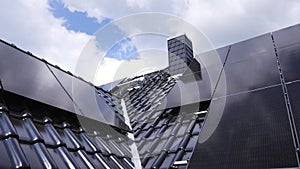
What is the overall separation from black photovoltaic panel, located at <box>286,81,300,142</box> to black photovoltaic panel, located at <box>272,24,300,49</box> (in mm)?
1866

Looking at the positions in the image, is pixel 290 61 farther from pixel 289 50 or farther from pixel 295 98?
pixel 295 98

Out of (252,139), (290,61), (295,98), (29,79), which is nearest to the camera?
(252,139)

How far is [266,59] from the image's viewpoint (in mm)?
4441

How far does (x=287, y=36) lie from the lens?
17.6 ft

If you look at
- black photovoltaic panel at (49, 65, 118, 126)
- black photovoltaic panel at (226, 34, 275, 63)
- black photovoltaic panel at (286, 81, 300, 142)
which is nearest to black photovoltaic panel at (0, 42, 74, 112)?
black photovoltaic panel at (49, 65, 118, 126)

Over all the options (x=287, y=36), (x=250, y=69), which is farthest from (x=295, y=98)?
(x=287, y=36)

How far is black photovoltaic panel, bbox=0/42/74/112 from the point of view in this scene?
10.00ft

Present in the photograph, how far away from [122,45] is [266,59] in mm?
2573

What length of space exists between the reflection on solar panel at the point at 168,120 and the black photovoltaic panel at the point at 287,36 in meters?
0.05

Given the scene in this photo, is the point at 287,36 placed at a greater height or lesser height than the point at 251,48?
lesser

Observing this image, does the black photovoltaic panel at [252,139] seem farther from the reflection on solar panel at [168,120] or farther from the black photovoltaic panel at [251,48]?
the black photovoltaic panel at [251,48]

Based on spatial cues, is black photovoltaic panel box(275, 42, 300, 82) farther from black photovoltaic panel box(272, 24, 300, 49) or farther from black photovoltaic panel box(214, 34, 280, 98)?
black photovoltaic panel box(272, 24, 300, 49)

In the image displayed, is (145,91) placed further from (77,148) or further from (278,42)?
(77,148)

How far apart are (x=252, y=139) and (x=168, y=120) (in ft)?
6.22
